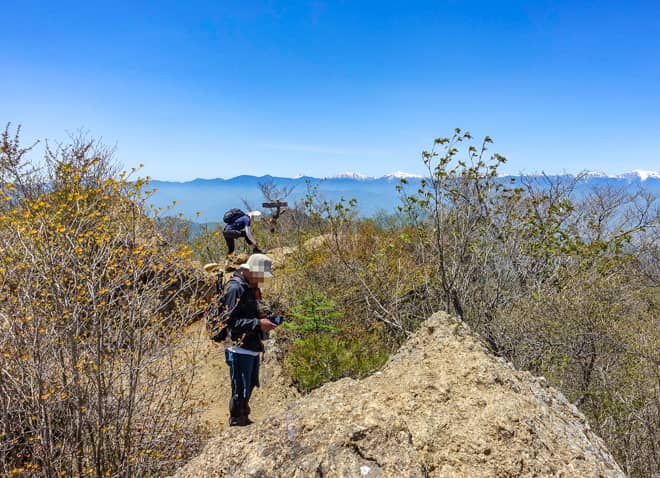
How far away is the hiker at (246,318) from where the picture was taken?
11.8 feet

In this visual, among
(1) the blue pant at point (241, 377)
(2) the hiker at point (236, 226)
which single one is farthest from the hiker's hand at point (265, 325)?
(2) the hiker at point (236, 226)

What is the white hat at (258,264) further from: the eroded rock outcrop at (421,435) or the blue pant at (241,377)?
the eroded rock outcrop at (421,435)

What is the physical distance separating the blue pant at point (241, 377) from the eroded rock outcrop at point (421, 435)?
6.60ft

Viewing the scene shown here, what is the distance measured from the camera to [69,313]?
2.71 meters

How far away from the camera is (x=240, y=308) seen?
3.63m

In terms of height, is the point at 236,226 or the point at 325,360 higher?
the point at 236,226

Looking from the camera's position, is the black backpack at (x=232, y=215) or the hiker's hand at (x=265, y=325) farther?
the black backpack at (x=232, y=215)

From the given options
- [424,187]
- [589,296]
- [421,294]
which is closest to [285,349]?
[421,294]

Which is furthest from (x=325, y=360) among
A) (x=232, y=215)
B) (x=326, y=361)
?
(x=232, y=215)

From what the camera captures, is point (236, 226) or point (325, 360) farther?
point (325, 360)

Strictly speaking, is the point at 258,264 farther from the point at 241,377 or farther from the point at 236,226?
the point at 241,377

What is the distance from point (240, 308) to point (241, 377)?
0.87 metres

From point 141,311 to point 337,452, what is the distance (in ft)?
7.24

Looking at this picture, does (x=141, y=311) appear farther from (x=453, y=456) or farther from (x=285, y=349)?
(x=285, y=349)
